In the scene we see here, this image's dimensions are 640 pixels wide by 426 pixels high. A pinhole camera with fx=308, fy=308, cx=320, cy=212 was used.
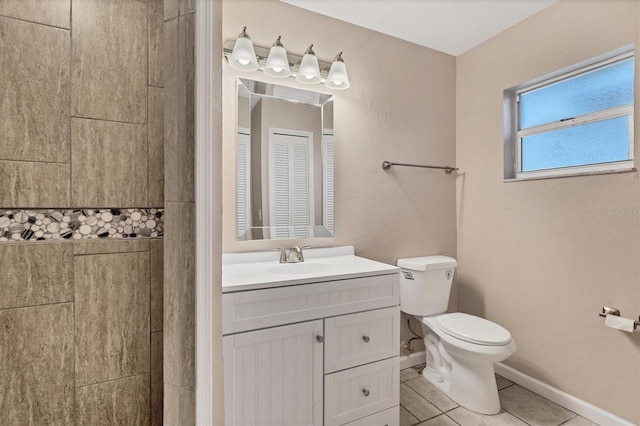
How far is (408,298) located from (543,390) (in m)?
0.96

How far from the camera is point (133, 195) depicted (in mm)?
1104

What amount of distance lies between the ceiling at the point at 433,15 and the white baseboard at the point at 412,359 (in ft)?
7.46

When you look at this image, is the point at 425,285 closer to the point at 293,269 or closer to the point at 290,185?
the point at 293,269

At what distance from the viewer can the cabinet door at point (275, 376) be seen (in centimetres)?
121

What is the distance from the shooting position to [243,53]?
1.61 m

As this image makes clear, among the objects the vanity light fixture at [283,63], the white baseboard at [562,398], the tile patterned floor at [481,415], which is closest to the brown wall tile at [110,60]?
the vanity light fixture at [283,63]

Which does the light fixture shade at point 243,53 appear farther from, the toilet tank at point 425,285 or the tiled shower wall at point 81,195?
the toilet tank at point 425,285

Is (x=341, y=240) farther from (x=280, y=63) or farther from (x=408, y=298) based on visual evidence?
(x=280, y=63)

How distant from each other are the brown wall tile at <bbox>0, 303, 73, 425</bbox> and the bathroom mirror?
2.78 ft

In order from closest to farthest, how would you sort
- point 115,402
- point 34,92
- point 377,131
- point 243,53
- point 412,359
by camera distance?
point 34,92 < point 115,402 < point 243,53 < point 377,131 < point 412,359

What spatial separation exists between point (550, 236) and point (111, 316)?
2.28 m

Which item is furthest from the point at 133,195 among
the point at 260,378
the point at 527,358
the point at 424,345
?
the point at 527,358

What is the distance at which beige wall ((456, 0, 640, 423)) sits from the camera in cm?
157

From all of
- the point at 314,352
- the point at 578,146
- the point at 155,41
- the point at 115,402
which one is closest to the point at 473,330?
the point at 314,352
